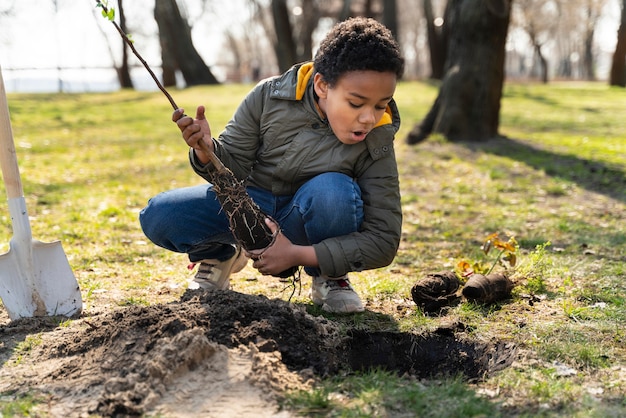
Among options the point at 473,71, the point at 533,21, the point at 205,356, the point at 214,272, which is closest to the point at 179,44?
the point at 473,71

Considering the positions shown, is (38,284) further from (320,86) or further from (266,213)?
(320,86)

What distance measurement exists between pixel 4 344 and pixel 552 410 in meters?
2.18

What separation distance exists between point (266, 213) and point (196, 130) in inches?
22.2

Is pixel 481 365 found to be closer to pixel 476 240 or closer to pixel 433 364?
pixel 433 364

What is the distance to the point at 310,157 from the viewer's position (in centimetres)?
320

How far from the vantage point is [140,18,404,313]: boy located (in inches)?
114

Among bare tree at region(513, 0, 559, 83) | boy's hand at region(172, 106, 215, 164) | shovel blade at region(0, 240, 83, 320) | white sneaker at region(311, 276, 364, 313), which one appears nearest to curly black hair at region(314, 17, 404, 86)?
boy's hand at region(172, 106, 215, 164)

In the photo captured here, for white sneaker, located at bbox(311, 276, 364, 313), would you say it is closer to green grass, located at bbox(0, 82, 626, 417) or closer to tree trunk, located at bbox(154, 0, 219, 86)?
green grass, located at bbox(0, 82, 626, 417)

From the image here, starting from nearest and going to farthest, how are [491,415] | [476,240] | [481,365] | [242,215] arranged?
1. [491,415]
2. [481,365]
3. [242,215]
4. [476,240]

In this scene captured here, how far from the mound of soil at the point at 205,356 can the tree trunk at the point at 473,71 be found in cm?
571

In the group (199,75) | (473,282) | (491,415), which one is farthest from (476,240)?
(199,75)

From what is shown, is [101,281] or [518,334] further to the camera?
[101,281]

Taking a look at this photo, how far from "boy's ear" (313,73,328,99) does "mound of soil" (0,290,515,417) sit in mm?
950

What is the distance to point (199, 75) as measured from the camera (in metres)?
19.4
